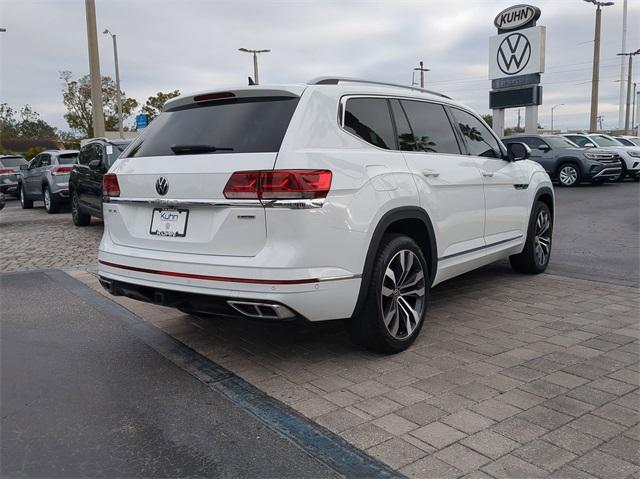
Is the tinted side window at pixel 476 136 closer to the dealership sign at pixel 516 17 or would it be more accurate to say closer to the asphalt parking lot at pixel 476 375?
the asphalt parking lot at pixel 476 375

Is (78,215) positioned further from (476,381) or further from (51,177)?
(476,381)

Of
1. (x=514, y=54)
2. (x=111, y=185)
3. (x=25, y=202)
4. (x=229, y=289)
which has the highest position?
(x=514, y=54)

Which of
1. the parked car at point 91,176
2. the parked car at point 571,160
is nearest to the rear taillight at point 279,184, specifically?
the parked car at point 91,176

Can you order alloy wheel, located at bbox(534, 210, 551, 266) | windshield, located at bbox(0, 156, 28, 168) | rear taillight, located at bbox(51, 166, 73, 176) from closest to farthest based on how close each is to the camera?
alloy wheel, located at bbox(534, 210, 551, 266)
rear taillight, located at bbox(51, 166, 73, 176)
windshield, located at bbox(0, 156, 28, 168)

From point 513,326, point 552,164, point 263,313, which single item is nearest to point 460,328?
point 513,326

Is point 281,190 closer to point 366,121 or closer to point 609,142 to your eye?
point 366,121

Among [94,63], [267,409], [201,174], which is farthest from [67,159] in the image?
[267,409]

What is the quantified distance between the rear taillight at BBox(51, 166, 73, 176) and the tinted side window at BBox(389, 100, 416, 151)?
11876 millimetres

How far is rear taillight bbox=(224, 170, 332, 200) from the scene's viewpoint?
11.5 ft

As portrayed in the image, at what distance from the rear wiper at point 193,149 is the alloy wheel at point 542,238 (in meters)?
4.28

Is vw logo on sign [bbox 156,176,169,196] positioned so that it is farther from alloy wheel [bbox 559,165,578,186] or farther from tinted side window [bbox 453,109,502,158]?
alloy wheel [bbox 559,165,578,186]

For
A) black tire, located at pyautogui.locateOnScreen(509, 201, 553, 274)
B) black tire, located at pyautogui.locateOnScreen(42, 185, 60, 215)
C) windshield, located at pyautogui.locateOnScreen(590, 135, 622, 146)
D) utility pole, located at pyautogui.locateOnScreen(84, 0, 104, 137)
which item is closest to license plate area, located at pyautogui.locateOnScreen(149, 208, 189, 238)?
black tire, located at pyautogui.locateOnScreen(509, 201, 553, 274)

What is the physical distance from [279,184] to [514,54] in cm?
2341

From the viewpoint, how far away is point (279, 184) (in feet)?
11.5
